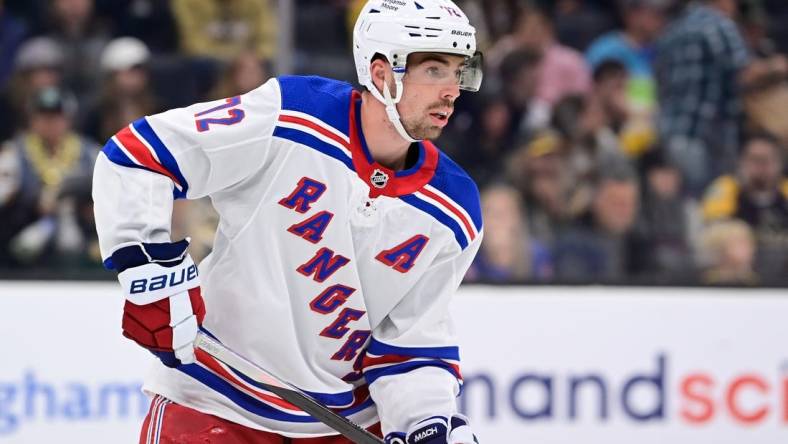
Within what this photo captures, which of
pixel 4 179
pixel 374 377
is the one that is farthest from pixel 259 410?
pixel 4 179

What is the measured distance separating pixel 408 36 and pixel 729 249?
8.30 feet

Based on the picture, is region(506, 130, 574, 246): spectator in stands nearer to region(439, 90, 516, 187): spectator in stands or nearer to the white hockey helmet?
region(439, 90, 516, 187): spectator in stands

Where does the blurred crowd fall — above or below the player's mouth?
below

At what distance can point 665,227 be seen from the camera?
4781 mm

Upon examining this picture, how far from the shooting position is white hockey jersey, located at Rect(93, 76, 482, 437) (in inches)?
94.7

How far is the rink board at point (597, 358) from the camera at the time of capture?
3984mm

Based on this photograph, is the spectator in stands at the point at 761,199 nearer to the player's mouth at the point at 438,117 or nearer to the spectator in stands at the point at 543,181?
the spectator in stands at the point at 543,181

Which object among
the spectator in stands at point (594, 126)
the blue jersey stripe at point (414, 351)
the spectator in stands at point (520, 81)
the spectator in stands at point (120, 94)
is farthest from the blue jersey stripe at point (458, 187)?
the spectator in stands at point (520, 81)

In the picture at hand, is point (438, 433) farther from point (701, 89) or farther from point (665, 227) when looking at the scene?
point (701, 89)

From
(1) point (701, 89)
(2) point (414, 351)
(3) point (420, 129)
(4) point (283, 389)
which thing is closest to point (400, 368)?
(2) point (414, 351)

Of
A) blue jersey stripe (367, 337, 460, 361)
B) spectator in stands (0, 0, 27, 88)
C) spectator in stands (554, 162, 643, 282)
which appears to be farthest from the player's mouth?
spectator in stands (0, 0, 27, 88)

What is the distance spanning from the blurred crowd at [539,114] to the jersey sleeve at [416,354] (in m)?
1.63

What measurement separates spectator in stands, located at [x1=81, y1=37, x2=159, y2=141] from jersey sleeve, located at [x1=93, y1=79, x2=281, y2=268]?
241 cm

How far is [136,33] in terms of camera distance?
16.3ft
